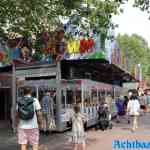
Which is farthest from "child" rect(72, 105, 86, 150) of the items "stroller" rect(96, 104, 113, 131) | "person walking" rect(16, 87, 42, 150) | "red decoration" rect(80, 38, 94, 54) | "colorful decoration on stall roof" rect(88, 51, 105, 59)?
"colorful decoration on stall roof" rect(88, 51, 105, 59)

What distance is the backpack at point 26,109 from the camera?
11.7m

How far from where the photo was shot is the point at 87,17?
535 inches

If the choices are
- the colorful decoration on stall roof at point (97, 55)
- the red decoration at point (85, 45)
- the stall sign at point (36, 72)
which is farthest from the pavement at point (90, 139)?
the red decoration at point (85, 45)

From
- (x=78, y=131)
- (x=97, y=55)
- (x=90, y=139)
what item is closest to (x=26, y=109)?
(x=78, y=131)

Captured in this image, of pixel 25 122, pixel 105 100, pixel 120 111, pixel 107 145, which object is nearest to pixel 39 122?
pixel 25 122

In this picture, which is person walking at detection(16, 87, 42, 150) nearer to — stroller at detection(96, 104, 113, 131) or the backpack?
the backpack

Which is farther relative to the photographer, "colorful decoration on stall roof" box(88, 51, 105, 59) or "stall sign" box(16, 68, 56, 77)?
"colorful decoration on stall roof" box(88, 51, 105, 59)

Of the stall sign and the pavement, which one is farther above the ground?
the stall sign

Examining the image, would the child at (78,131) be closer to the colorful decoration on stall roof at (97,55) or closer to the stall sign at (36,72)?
the stall sign at (36,72)

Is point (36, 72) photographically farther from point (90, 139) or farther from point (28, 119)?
point (28, 119)

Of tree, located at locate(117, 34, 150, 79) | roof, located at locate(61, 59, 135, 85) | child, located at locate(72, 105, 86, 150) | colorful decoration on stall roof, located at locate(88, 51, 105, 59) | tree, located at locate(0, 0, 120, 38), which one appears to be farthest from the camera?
tree, located at locate(117, 34, 150, 79)

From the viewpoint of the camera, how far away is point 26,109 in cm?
A: 1174

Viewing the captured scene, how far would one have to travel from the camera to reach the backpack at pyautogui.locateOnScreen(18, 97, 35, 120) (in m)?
11.7

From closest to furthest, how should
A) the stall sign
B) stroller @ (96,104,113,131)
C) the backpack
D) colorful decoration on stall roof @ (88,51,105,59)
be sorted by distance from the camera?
1. the backpack
2. the stall sign
3. stroller @ (96,104,113,131)
4. colorful decoration on stall roof @ (88,51,105,59)
